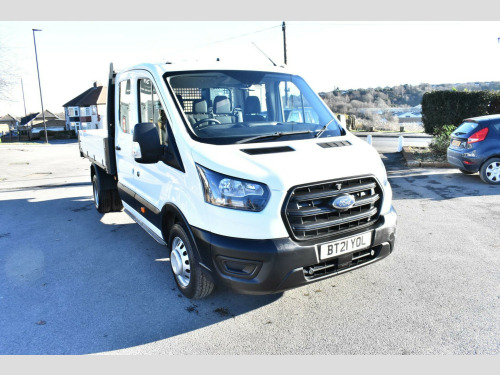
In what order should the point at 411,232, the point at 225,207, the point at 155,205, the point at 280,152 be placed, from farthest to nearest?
the point at 411,232
the point at 155,205
the point at 280,152
the point at 225,207

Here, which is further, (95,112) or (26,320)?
(95,112)

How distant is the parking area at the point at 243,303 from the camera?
301cm

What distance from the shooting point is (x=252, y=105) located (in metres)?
4.09

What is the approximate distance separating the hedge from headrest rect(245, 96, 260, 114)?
1257 cm

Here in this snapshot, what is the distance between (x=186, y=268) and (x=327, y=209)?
1511 millimetres

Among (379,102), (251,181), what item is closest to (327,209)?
(251,181)

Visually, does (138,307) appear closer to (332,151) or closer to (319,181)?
(319,181)

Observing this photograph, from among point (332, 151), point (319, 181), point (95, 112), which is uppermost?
point (95, 112)

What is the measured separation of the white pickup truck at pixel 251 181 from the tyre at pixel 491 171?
6317 mm

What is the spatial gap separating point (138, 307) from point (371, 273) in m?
2.52

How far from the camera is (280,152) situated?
326 centimetres

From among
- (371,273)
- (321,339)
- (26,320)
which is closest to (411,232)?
(371,273)

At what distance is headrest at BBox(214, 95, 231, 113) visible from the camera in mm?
3941

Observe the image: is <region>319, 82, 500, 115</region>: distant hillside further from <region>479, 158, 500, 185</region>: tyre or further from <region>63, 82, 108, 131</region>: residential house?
<region>479, 158, 500, 185</region>: tyre
